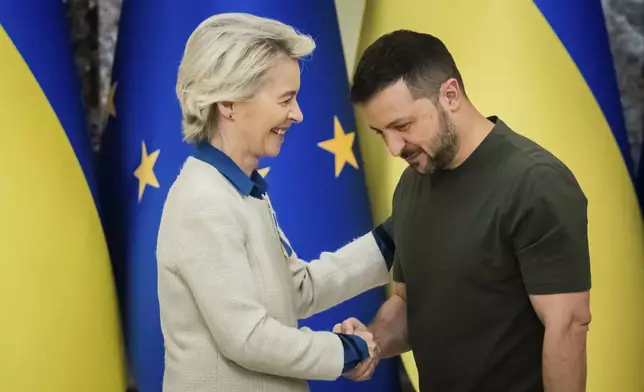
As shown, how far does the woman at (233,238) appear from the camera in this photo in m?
0.84

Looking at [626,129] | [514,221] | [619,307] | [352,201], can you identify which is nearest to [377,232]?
[352,201]

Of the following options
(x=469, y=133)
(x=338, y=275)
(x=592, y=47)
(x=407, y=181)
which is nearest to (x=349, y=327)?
(x=338, y=275)

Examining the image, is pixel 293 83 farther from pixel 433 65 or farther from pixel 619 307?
pixel 619 307

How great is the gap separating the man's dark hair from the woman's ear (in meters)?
0.15

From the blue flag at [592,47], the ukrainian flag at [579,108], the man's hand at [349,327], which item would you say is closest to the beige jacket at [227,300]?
the man's hand at [349,327]

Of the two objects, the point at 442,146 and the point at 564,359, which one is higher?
the point at 442,146

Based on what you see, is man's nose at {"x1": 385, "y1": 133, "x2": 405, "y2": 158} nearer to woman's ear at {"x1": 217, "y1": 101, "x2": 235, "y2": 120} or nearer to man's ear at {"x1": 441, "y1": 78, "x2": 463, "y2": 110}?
man's ear at {"x1": 441, "y1": 78, "x2": 463, "y2": 110}

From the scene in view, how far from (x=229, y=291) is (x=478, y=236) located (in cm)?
30

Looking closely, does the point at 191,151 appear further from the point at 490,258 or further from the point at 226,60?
the point at 490,258

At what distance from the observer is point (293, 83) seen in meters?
0.91

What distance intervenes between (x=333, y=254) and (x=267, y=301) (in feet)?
0.81

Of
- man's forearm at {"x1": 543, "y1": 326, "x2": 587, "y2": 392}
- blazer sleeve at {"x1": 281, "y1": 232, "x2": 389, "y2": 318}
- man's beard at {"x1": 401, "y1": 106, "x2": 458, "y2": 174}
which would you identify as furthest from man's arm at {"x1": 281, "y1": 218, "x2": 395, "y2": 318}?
man's forearm at {"x1": 543, "y1": 326, "x2": 587, "y2": 392}

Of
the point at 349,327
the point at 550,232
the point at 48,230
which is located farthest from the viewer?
the point at 48,230

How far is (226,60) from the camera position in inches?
33.6
